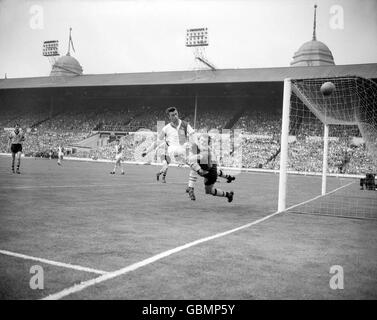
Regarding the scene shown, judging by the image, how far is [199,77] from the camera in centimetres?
4322

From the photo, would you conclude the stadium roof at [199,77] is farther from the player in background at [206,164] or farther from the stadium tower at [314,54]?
the stadium tower at [314,54]

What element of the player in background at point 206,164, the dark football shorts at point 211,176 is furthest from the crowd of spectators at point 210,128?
the dark football shorts at point 211,176

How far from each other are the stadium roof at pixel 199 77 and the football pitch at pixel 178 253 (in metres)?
31.5

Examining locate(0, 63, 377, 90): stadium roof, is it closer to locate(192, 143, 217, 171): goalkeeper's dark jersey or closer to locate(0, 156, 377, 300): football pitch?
locate(192, 143, 217, 171): goalkeeper's dark jersey

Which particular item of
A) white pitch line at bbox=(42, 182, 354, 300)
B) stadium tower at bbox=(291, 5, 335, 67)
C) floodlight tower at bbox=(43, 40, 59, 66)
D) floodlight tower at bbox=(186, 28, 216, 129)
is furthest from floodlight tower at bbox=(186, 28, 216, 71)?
white pitch line at bbox=(42, 182, 354, 300)

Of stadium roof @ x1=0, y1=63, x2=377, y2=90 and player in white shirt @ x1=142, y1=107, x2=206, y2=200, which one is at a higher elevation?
stadium roof @ x1=0, y1=63, x2=377, y2=90

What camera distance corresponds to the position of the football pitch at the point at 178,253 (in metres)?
3.09

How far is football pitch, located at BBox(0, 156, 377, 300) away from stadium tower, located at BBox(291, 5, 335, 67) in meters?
71.9

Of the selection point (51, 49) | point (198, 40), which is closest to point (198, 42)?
point (198, 40)

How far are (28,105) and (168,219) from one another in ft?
187

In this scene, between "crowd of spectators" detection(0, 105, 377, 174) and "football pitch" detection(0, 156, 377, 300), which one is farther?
"crowd of spectators" detection(0, 105, 377, 174)

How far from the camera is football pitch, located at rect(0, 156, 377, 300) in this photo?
3.09m

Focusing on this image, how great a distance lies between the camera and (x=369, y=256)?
175 inches

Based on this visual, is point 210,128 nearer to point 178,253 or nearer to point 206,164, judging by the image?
point 206,164
